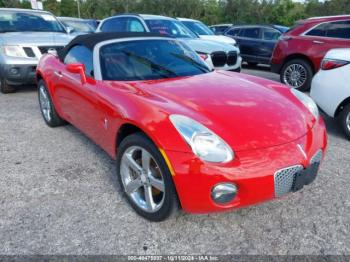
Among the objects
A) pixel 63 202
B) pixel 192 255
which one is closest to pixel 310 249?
pixel 192 255

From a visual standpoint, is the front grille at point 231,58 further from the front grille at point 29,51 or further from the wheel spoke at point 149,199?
the wheel spoke at point 149,199

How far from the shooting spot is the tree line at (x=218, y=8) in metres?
30.8

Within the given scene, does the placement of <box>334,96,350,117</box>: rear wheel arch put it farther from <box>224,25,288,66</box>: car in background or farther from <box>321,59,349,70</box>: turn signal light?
<box>224,25,288,66</box>: car in background

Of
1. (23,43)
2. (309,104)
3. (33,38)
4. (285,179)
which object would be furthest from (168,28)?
(285,179)

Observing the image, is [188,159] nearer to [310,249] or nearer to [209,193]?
[209,193]

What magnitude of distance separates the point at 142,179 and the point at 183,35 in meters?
6.17

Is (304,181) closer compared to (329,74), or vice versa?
(304,181)

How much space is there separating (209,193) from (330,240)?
40.2 inches

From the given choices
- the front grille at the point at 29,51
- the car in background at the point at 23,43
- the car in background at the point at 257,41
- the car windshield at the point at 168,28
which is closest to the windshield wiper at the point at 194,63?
the car in background at the point at 23,43

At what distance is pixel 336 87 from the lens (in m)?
4.15

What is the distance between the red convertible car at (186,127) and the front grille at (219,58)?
3648 mm

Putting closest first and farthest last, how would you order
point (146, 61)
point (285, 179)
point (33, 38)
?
1. point (285, 179)
2. point (146, 61)
3. point (33, 38)

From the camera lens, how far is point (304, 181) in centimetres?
235

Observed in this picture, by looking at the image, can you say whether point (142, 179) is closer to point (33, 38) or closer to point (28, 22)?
point (33, 38)
